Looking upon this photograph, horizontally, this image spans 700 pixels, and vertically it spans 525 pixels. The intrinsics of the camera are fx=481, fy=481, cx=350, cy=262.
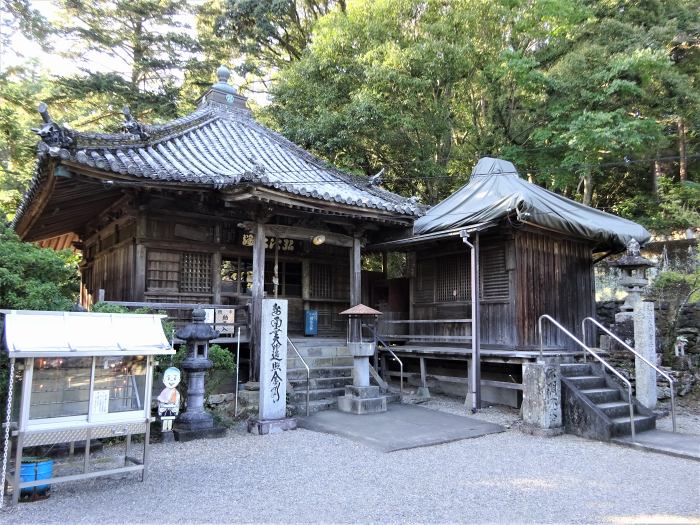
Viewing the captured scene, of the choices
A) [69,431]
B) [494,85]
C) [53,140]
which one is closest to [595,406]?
[69,431]

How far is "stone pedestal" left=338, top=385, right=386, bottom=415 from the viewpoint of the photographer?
9.16 metres

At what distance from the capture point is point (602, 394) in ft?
28.3

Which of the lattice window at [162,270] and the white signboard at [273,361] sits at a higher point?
the lattice window at [162,270]

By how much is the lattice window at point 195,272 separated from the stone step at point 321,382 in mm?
3065

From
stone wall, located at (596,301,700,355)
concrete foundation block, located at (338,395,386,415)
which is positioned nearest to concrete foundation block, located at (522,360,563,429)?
concrete foundation block, located at (338,395,386,415)

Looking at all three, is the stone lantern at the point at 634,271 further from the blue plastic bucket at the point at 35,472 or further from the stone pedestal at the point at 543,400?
the blue plastic bucket at the point at 35,472

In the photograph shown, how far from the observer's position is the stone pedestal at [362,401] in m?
9.16

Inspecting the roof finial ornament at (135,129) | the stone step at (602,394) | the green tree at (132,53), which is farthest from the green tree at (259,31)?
the stone step at (602,394)

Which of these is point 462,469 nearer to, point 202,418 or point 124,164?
point 202,418

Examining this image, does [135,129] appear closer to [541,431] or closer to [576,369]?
[541,431]

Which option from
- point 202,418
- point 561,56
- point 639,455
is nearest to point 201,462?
point 202,418

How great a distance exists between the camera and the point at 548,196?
11992 mm

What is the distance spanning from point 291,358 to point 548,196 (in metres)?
7.41

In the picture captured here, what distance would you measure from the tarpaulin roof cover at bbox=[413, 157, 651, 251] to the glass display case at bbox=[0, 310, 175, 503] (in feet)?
22.8
